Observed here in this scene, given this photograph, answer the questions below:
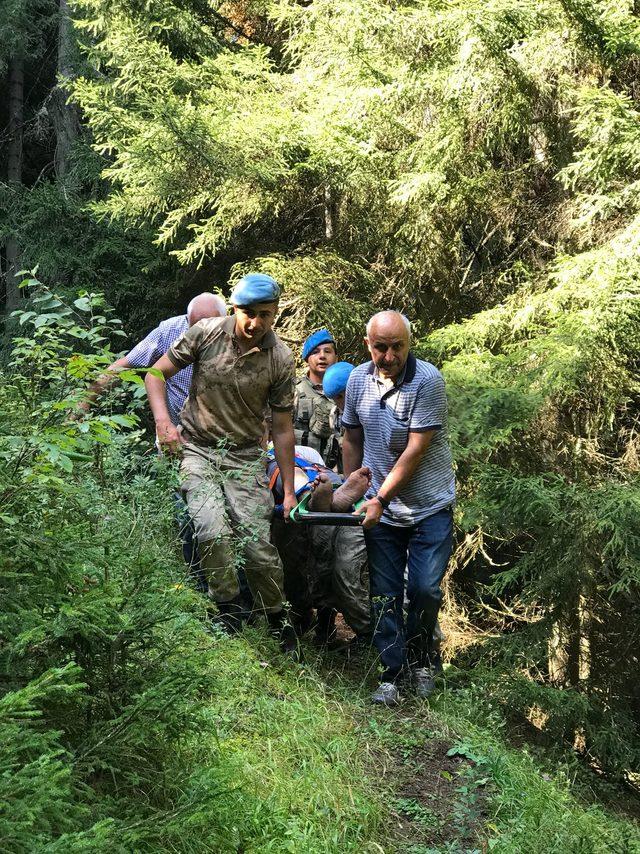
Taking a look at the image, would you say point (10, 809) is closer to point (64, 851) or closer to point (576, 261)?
point (64, 851)

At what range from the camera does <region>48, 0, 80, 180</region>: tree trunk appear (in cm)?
1666

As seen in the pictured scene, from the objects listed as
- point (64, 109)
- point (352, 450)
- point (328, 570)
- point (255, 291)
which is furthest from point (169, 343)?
point (64, 109)

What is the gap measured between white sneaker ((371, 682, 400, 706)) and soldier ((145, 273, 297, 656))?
0.58m

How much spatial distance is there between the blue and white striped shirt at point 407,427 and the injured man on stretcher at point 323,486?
0.13 metres

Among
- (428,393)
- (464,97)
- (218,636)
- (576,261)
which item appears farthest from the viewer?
(464,97)

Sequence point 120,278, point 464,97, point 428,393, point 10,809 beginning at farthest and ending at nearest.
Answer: point 120,278 < point 464,97 < point 428,393 < point 10,809

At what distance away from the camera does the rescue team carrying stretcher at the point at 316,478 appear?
5.38m

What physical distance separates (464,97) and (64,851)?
810cm

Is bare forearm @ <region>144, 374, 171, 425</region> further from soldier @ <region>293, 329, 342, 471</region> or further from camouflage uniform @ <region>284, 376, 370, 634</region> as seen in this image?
soldier @ <region>293, 329, 342, 471</region>

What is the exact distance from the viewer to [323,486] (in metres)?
5.62

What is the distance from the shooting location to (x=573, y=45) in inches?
326

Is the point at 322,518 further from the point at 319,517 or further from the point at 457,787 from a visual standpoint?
the point at 457,787

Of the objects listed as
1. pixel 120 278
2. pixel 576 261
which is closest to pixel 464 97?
pixel 576 261

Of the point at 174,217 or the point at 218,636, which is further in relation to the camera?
the point at 174,217
